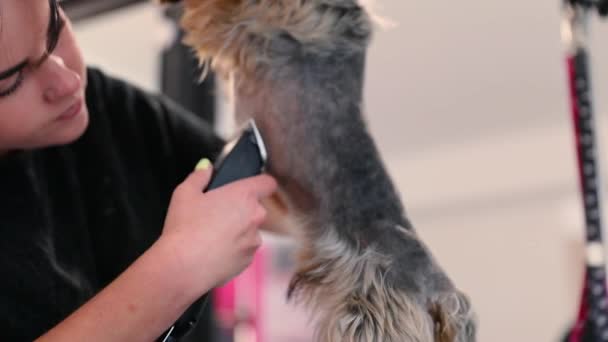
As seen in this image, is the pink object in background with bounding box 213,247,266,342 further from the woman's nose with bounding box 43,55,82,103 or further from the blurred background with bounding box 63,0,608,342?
the woman's nose with bounding box 43,55,82,103

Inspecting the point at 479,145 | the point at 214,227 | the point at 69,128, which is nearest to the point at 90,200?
the point at 69,128

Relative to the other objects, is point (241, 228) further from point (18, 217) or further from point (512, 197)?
point (512, 197)

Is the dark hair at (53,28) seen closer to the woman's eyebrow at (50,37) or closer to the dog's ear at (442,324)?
the woman's eyebrow at (50,37)

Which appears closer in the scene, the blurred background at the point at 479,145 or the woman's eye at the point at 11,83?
the woman's eye at the point at 11,83

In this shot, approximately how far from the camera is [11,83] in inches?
17.8

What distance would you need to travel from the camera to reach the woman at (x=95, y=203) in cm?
41

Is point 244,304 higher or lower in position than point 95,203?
lower

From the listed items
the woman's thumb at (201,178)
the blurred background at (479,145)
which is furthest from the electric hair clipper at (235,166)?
the blurred background at (479,145)

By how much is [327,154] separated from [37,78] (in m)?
0.19

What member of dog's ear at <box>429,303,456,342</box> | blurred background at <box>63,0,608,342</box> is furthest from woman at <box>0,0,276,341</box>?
blurred background at <box>63,0,608,342</box>

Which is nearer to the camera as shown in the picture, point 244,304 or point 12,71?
point 12,71

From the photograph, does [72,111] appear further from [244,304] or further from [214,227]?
[244,304]

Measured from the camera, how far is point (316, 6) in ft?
1.50

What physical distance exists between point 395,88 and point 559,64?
48cm
